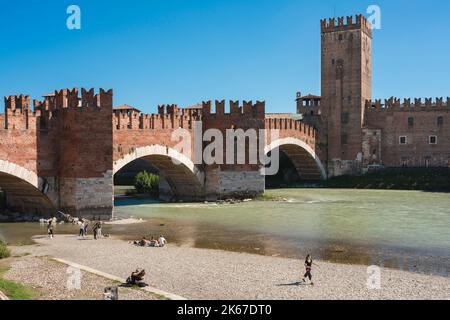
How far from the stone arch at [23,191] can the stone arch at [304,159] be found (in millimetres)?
25803

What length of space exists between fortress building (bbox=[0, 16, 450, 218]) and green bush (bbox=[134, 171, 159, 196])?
1538mm

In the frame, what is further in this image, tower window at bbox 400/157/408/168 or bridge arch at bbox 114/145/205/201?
tower window at bbox 400/157/408/168

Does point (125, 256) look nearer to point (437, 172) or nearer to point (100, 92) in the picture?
point (100, 92)

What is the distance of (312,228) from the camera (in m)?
23.5

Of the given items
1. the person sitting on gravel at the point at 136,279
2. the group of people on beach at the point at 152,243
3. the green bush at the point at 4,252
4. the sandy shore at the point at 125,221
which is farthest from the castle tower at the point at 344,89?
the person sitting on gravel at the point at 136,279

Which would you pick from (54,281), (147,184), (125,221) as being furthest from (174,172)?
(54,281)

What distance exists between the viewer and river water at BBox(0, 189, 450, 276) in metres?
17.6

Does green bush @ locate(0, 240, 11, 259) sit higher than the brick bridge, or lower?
lower

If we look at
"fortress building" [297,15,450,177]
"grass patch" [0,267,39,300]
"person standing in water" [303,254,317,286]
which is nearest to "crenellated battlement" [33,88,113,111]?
"grass patch" [0,267,39,300]

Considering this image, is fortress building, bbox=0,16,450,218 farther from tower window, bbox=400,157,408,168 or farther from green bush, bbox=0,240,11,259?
green bush, bbox=0,240,11,259

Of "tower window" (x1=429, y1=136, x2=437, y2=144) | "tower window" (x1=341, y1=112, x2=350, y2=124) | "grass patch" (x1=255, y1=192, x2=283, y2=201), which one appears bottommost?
"grass patch" (x1=255, y1=192, x2=283, y2=201)

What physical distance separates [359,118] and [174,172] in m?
24.7

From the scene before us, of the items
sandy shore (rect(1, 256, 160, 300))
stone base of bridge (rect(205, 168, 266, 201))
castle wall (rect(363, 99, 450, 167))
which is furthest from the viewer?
castle wall (rect(363, 99, 450, 167))

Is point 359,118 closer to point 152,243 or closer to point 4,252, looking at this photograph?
point 152,243
